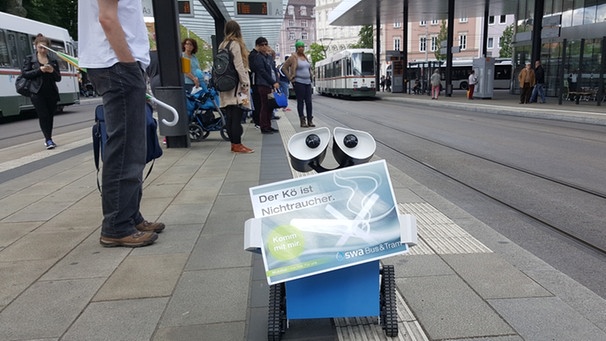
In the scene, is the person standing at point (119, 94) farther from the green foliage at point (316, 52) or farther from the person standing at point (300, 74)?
the green foliage at point (316, 52)

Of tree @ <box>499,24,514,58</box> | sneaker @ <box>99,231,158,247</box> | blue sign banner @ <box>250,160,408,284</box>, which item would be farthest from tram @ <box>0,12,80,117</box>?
tree @ <box>499,24,514,58</box>

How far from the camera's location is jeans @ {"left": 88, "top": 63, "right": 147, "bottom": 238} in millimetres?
3201

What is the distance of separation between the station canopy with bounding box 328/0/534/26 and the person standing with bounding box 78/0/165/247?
29322 mm

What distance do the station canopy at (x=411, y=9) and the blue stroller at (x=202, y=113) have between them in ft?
79.5

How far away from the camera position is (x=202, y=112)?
29.2ft

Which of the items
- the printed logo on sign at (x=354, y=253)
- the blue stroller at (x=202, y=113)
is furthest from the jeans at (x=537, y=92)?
the printed logo on sign at (x=354, y=253)

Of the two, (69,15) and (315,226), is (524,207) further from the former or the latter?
(69,15)

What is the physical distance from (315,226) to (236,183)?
3.50 metres

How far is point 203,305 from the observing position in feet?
8.25

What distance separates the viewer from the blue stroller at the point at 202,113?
877 cm

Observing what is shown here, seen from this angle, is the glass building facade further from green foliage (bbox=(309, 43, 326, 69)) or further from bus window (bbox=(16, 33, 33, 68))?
green foliage (bbox=(309, 43, 326, 69))

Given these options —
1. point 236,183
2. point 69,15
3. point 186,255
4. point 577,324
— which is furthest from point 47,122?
point 69,15

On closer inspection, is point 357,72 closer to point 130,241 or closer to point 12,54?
point 12,54

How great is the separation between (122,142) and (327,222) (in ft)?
6.37
